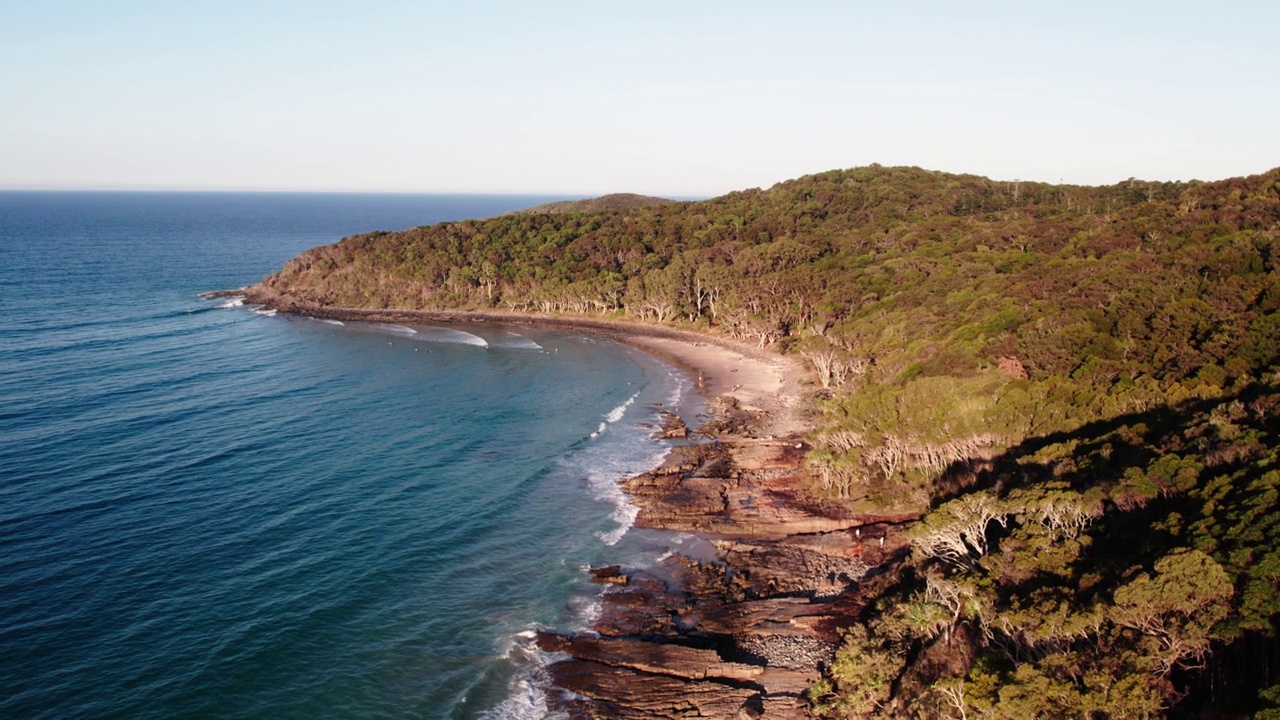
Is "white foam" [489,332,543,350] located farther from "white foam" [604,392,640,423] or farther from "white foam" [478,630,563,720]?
"white foam" [478,630,563,720]

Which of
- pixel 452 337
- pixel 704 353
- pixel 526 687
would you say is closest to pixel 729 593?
pixel 526 687

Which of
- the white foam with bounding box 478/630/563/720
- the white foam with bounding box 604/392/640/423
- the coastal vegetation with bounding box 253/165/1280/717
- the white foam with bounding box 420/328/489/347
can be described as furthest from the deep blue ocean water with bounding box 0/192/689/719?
the coastal vegetation with bounding box 253/165/1280/717

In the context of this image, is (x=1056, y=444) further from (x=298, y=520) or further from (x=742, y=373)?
(x=742, y=373)

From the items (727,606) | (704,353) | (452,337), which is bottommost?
(727,606)

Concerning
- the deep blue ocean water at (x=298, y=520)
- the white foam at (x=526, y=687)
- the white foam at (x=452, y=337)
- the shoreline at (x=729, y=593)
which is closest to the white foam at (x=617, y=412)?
the deep blue ocean water at (x=298, y=520)

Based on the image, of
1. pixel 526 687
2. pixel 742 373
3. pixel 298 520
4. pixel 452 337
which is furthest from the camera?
pixel 452 337

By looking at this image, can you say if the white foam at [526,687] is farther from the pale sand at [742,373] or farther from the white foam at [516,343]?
the white foam at [516,343]
